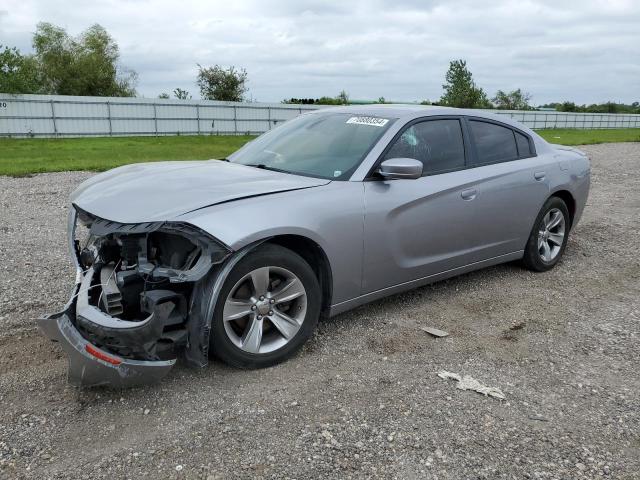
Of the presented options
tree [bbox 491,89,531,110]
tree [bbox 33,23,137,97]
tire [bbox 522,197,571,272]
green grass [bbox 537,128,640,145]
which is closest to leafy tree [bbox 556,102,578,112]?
tree [bbox 491,89,531,110]

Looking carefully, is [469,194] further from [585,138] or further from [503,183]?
[585,138]

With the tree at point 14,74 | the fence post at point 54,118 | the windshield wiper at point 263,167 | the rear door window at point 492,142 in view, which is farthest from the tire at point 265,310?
the tree at point 14,74

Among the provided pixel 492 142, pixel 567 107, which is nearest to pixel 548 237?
pixel 492 142

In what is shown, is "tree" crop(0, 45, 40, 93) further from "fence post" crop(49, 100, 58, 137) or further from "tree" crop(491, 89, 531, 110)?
"tree" crop(491, 89, 531, 110)

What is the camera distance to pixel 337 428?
294 centimetres

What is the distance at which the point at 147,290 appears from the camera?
315 centimetres

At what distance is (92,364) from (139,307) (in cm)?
43

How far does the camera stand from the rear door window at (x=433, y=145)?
4309 mm

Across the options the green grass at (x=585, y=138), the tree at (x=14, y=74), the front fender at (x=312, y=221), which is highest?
the tree at (x=14, y=74)

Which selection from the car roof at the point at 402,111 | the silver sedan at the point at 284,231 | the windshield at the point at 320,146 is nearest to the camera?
the silver sedan at the point at 284,231

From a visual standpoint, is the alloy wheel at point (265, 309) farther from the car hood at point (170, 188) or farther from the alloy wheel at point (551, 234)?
the alloy wheel at point (551, 234)

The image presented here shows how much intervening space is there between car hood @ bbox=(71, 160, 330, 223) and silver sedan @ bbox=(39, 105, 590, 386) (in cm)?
1

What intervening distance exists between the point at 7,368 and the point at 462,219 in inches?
134

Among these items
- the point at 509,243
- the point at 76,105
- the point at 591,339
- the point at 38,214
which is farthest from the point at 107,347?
the point at 76,105
